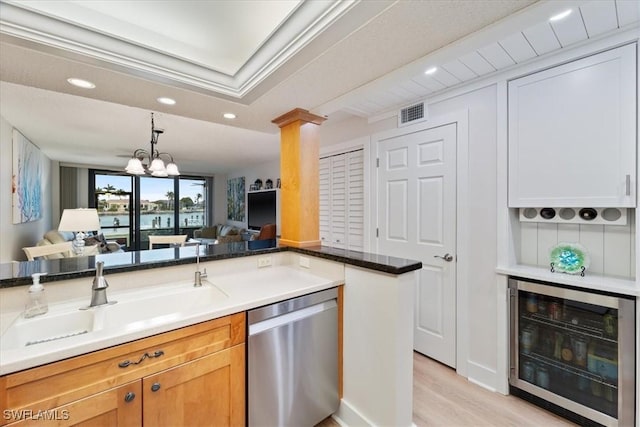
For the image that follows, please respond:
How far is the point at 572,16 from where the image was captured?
4.75 feet

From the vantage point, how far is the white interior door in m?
2.31

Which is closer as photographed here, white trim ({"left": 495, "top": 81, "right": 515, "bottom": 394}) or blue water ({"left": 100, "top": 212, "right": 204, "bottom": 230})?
white trim ({"left": 495, "top": 81, "right": 515, "bottom": 394})

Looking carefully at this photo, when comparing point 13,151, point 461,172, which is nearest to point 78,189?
point 13,151

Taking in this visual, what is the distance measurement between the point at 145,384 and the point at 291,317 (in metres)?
0.69

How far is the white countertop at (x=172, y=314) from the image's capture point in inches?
36.9

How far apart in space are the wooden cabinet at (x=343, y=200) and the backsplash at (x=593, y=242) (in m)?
1.45

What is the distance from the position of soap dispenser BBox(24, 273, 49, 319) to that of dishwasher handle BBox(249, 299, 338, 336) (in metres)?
0.91

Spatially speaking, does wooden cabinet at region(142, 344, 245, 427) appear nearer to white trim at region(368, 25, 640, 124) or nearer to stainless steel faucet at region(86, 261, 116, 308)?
stainless steel faucet at region(86, 261, 116, 308)

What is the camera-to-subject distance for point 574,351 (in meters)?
1.76

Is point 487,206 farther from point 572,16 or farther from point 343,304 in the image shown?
point 343,304

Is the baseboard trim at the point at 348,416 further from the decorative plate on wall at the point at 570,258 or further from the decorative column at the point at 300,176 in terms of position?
the decorative plate on wall at the point at 570,258

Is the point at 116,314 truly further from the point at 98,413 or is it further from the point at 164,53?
the point at 164,53

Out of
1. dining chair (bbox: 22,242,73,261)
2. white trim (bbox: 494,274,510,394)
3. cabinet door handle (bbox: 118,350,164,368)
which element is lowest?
white trim (bbox: 494,274,510,394)

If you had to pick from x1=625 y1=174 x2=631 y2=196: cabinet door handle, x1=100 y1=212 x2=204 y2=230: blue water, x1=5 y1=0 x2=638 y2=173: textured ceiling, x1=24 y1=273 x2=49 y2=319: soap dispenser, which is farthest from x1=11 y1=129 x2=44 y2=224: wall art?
x1=625 y1=174 x2=631 y2=196: cabinet door handle
